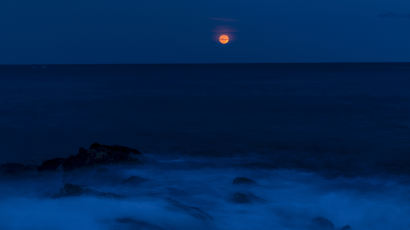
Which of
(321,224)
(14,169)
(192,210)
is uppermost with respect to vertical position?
(14,169)

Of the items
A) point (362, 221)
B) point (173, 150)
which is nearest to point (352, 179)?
point (362, 221)

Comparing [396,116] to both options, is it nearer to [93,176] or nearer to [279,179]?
[279,179]

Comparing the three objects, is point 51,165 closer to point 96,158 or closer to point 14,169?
point 14,169

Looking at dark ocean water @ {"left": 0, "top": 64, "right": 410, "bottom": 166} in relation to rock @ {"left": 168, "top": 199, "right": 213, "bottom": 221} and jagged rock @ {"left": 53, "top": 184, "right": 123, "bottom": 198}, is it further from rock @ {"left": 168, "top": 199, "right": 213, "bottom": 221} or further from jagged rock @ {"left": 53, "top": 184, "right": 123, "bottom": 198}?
jagged rock @ {"left": 53, "top": 184, "right": 123, "bottom": 198}

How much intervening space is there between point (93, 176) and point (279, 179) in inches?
232

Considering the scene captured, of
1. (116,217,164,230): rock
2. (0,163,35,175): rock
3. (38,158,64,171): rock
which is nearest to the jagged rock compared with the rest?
(116,217,164,230): rock

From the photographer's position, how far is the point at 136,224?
883cm

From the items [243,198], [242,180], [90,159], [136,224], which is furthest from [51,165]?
[243,198]

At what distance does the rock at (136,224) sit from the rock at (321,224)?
3531 mm

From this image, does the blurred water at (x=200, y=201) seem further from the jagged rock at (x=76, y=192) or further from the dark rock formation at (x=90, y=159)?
the dark rock formation at (x=90, y=159)

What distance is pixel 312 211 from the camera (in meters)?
10.1

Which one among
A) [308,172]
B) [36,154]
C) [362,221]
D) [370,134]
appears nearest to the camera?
[362,221]

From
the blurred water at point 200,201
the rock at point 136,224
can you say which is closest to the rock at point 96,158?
the blurred water at point 200,201

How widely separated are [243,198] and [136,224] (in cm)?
310
